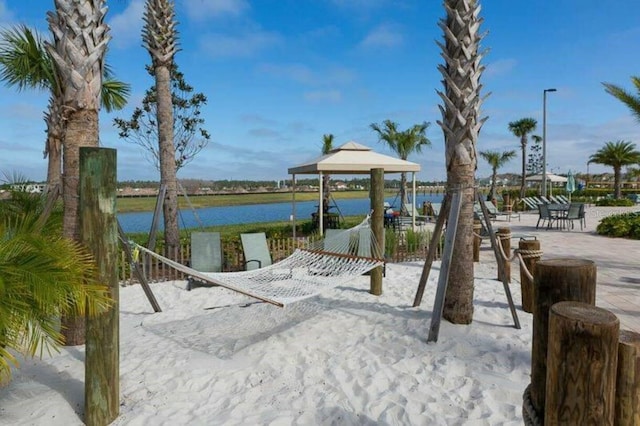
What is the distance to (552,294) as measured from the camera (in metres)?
1.41

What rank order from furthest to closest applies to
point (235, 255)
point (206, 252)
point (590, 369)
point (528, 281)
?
point (235, 255), point (206, 252), point (528, 281), point (590, 369)

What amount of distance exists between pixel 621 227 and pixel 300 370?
32.4 feet

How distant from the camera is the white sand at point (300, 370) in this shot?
2322 mm

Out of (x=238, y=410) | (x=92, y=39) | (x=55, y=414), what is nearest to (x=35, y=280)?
(x=55, y=414)

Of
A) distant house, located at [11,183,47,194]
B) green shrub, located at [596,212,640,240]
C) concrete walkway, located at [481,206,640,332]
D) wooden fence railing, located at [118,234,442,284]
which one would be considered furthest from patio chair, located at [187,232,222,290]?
green shrub, located at [596,212,640,240]

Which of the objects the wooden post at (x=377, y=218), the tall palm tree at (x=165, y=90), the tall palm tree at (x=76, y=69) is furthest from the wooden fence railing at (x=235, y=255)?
the tall palm tree at (x=76, y=69)

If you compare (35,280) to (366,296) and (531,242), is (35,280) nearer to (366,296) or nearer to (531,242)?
(366,296)

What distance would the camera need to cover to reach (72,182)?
3234mm

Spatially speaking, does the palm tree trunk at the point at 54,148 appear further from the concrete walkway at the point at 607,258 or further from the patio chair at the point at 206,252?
the concrete walkway at the point at 607,258

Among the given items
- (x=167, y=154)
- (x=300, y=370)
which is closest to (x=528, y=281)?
(x=300, y=370)

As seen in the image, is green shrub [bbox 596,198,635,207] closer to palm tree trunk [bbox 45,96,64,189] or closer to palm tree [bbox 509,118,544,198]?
palm tree [bbox 509,118,544,198]

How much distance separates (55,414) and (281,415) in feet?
4.41

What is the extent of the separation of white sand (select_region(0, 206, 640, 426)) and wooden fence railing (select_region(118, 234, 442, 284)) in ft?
4.26

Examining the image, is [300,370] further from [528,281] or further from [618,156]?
[618,156]
